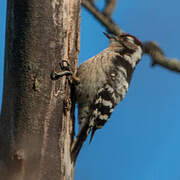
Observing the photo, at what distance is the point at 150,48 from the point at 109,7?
662 millimetres

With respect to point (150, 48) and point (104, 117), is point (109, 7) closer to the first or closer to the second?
point (150, 48)

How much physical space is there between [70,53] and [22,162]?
2.79 ft

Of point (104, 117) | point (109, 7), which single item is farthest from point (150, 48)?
point (104, 117)

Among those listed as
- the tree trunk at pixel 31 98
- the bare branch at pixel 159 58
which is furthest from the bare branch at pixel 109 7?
the tree trunk at pixel 31 98

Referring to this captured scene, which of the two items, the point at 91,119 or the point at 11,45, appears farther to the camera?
the point at 91,119

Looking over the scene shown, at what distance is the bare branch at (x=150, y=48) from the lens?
3.57 m

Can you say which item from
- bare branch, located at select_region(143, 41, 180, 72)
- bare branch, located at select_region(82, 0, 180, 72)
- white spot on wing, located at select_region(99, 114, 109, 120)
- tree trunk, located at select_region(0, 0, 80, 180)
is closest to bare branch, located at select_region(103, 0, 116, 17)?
bare branch, located at select_region(82, 0, 180, 72)

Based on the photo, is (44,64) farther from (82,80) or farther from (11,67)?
(82,80)

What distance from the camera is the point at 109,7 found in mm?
3494

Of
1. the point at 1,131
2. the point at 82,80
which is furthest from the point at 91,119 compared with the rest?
the point at 1,131

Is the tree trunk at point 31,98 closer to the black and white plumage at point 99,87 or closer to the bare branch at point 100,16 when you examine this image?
the black and white plumage at point 99,87

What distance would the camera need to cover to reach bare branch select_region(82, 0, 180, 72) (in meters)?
3.57

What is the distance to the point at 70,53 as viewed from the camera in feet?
7.06

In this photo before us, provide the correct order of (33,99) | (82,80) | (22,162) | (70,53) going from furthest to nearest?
(82,80)
(70,53)
(33,99)
(22,162)
